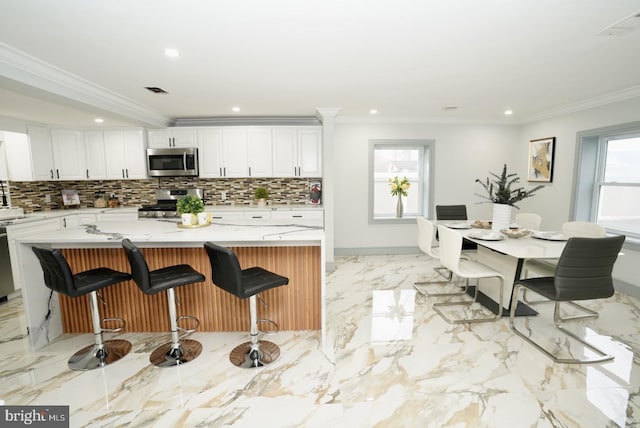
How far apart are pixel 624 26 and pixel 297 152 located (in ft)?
12.5

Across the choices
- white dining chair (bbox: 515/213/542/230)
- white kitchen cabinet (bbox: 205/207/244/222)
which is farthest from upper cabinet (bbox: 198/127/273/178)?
white dining chair (bbox: 515/213/542/230)

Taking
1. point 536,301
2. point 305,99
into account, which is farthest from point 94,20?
point 536,301

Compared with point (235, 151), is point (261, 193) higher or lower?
lower

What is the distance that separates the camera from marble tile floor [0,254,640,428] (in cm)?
192

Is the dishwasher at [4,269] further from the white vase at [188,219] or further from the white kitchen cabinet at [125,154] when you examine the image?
the white vase at [188,219]

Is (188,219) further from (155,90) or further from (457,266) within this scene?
(457,266)

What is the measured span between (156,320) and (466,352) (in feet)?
9.07

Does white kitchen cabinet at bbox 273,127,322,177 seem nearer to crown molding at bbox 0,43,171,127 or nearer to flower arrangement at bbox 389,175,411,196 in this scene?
flower arrangement at bbox 389,175,411,196

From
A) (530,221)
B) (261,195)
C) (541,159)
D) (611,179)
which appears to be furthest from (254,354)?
(541,159)

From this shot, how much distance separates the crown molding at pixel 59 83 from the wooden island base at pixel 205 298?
4.82ft

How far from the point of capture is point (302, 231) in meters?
2.65

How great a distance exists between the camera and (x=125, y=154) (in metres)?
5.07

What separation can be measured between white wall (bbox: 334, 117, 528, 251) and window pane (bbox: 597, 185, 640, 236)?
133 cm

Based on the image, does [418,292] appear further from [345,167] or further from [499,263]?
[345,167]
